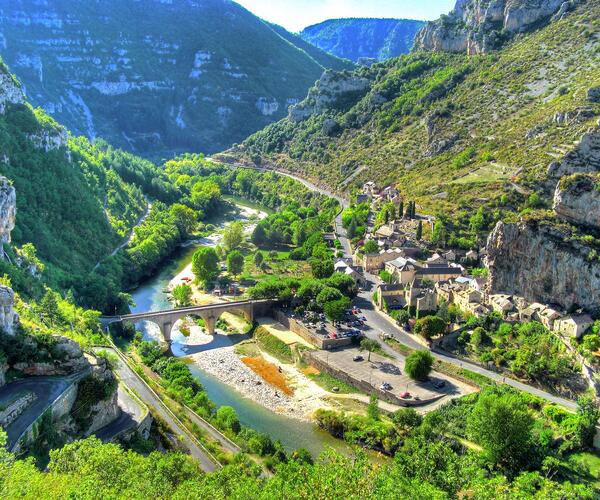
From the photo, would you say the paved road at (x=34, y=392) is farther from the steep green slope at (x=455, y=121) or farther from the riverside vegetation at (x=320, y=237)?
the steep green slope at (x=455, y=121)

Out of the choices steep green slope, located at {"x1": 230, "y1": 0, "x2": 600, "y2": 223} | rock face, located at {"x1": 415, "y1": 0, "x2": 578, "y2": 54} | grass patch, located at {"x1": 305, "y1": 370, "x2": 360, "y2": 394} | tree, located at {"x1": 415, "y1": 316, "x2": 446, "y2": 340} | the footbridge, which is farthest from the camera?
rock face, located at {"x1": 415, "y1": 0, "x2": 578, "y2": 54}

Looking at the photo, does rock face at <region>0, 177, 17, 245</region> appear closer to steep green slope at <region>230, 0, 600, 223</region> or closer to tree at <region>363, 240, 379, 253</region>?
tree at <region>363, 240, 379, 253</region>

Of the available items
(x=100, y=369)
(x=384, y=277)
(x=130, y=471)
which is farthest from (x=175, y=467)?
(x=384, y=277)

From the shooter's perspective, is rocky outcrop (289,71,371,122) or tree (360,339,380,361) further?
Result: rocky outcrop (289,71,371,122)

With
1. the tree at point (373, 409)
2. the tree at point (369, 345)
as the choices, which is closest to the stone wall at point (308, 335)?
the tree at point (369, 345)

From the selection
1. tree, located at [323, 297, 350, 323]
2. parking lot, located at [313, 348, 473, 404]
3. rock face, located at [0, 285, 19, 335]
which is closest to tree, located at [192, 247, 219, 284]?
tree, located at [323, 297, 350, 323]

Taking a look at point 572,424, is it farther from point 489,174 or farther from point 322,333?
point 489,174
